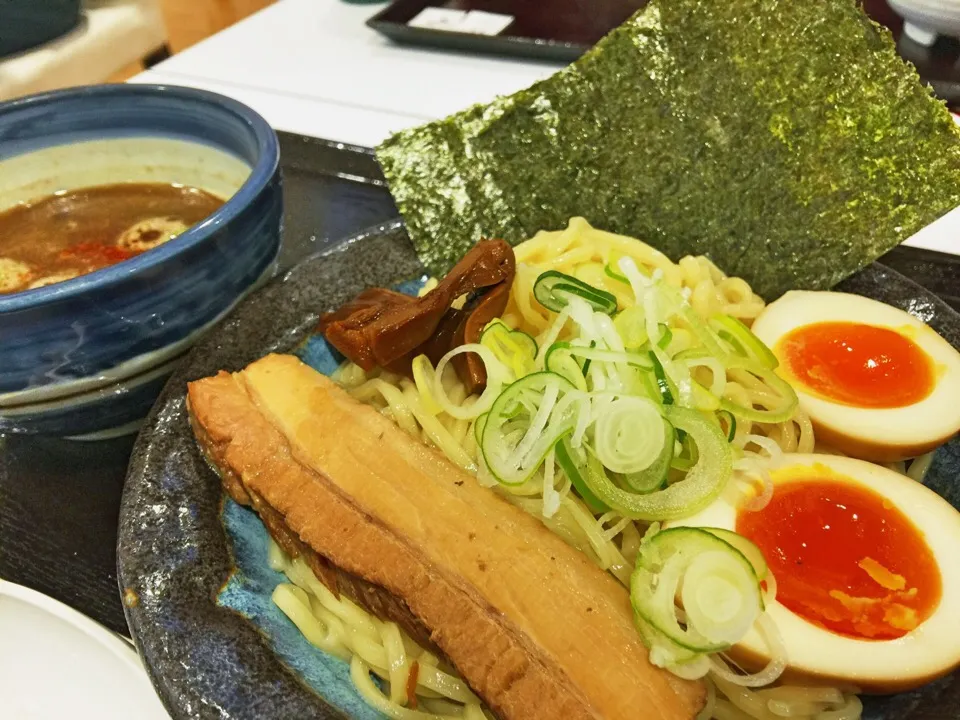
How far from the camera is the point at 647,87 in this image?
7.73 ft

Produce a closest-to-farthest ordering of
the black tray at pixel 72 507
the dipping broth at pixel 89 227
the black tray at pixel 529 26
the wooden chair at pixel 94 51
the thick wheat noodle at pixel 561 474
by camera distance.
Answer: the thick wheat noodle at pixel 561 474, the black tray at pixel 72 507, the dipping broth at pixel 89 227, the black tray at pixel 529 26, the wooden chair at pixel 94 51

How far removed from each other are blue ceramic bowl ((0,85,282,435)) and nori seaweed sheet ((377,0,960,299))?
0.60 metres

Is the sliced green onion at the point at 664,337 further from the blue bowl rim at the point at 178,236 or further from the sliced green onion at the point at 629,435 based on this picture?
the blue bowl rim at the point at 178,236

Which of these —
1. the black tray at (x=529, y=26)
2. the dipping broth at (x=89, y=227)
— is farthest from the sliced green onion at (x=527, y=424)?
the black tray at (x=529, y=26)

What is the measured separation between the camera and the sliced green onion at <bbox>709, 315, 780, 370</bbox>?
1832mm

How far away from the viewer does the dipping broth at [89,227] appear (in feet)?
6.51

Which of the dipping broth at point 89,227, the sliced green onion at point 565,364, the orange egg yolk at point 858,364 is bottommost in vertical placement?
the orange egg yolk at point 858,364

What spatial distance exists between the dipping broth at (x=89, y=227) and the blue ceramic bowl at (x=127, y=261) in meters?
0.05

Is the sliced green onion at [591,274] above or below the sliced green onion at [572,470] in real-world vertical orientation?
above

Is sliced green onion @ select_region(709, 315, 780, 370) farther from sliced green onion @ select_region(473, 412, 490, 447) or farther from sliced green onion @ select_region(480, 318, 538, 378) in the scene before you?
sliced green onion @ select_region(473, 412, 490, 447)

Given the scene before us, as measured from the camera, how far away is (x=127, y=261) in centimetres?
162

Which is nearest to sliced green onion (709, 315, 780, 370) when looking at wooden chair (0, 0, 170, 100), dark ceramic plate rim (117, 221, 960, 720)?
dark ceramic plate rim (117, 221, 960, 720)

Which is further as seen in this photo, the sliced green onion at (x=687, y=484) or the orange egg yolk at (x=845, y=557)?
the sliced green onion at (x=687, y=484)

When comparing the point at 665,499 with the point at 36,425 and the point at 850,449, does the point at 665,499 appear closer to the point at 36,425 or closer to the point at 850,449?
the point at 850,449
